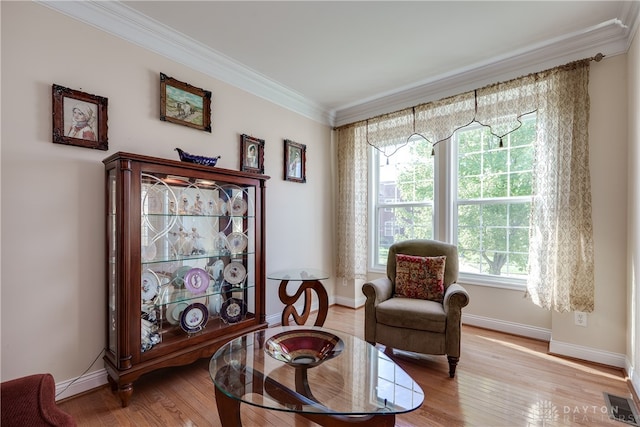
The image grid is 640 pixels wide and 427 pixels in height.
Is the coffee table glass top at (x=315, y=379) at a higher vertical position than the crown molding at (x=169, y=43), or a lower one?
lower

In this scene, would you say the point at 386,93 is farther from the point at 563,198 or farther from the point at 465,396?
the point at 465,396

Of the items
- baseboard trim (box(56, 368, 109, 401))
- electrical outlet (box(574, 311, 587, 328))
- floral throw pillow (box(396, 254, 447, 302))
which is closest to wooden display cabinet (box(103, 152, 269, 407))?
baseboard trim (box(56, 368, 109, 401))

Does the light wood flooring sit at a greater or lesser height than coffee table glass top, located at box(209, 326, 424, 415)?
lesser

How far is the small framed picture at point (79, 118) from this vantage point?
1.83 m

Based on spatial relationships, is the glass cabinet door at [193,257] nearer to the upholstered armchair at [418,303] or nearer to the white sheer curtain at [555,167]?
the upholstered armchair at [418,303]

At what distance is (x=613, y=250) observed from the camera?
7.55 ft

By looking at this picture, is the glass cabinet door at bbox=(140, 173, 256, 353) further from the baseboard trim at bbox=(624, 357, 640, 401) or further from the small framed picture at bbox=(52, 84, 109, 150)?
the baseboard trim at bbox=(624, 357, 640, 401)

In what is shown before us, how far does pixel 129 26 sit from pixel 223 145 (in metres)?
1.07

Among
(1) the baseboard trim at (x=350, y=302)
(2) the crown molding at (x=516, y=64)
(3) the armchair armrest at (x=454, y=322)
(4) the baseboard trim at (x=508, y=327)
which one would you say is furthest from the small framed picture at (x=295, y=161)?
(4) the baseboard trim at (x=508, y=327)

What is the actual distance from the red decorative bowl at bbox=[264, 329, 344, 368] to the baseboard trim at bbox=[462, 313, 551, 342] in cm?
214

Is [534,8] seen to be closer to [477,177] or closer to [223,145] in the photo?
[477,177]

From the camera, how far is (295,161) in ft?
11.5

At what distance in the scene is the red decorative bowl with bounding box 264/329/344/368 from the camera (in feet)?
5.08

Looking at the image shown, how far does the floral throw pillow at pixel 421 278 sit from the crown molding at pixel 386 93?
1827mm
